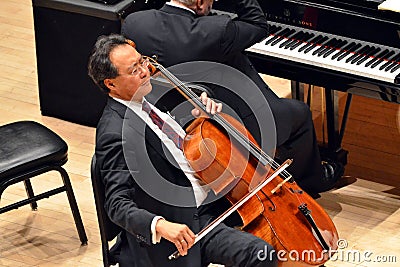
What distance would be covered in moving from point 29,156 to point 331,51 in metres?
1.51

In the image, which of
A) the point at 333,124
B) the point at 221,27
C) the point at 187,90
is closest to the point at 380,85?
the point at 333,124

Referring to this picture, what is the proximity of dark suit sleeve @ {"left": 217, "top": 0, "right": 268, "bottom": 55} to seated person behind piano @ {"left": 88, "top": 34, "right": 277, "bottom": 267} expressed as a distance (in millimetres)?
528

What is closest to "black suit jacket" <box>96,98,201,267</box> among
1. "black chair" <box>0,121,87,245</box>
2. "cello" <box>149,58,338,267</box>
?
"cello" <box>149,58,338,267</box>

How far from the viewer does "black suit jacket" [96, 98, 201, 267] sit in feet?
12.0

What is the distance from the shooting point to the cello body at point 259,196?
3725 millimetres

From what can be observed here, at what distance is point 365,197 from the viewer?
5.10 metres

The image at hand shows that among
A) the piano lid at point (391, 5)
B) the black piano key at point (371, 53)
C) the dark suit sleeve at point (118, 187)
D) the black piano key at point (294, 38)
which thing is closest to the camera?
the dark suit sleeve at point (118, 187)

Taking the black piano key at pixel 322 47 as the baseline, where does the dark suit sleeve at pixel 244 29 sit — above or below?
above

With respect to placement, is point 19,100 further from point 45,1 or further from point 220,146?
point 220,146

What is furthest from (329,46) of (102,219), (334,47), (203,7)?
(102,219)

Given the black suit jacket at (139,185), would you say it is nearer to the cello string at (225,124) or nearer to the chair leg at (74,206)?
the cello string at (225,124)

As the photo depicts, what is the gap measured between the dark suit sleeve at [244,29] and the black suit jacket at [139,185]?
0.77m

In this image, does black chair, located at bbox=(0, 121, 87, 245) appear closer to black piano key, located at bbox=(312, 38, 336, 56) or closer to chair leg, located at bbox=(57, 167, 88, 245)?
chair leg, located at bbox=(57, 167, 88, 245)

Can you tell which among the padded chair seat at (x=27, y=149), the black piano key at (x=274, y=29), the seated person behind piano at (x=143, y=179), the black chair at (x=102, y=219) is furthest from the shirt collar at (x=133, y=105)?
the black piano key at (x=274, y=29)
